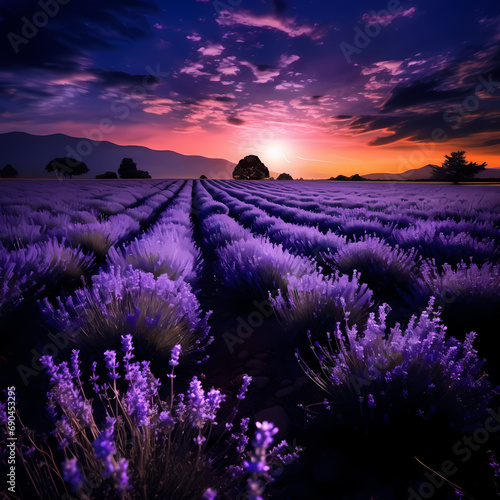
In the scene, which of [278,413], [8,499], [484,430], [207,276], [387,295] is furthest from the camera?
[207,276]

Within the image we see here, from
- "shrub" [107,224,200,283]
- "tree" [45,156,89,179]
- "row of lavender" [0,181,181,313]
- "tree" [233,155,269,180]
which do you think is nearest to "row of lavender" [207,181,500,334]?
"shrub" [107,224,200,283]

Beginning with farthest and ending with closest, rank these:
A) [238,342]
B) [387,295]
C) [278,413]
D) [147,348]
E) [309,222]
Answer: [309,222] → [387,295] → [238,342] → [147,348] → [278,413]

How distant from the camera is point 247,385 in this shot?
1.50 m

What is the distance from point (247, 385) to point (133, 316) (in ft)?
2.55

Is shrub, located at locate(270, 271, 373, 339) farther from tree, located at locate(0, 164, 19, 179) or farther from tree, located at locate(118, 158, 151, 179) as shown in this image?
tree, located at locate(0, 164, 19, 179)

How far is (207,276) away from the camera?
4.03 meters

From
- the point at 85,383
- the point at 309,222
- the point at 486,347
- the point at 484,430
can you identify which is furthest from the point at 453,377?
the point at 309,222

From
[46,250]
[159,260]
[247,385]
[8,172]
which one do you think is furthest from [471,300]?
[8,172]

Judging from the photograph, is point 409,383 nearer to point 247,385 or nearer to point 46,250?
point 247,385

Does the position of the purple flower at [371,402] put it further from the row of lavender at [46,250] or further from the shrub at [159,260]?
the row of lavender at [46,250]

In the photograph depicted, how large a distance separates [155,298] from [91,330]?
0.41m

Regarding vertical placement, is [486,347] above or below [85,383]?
above

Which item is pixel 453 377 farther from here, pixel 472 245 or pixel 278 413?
pixel 472 245

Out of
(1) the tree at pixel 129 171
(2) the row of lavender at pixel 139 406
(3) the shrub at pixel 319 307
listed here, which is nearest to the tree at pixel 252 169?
(1) the tree at pixel 129 171
